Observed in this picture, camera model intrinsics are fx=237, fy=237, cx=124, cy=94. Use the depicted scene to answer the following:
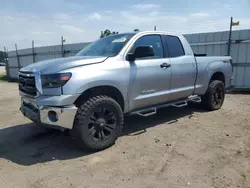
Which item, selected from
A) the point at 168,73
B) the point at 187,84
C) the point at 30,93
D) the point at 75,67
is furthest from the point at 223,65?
the point at 30,93

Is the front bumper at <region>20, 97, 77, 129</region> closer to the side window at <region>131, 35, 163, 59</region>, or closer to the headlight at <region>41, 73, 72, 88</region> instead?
the headlight at <region>41, 73, 72, 88</region>

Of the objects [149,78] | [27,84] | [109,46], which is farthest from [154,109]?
[27,84]

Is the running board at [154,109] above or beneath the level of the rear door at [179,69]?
beneath

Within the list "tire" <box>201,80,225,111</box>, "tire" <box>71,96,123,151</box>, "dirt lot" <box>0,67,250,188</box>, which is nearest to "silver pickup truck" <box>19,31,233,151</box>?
"tire" <box>71,96,123,151</box>

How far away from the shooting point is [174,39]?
5344 millimetres

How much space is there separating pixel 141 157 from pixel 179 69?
7.51 feet

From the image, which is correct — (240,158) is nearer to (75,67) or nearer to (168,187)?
(168,187)

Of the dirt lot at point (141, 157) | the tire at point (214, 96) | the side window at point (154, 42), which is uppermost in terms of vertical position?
the side window at point (154, 42)

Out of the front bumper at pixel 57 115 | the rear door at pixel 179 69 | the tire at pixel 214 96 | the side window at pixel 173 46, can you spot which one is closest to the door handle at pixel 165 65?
the rear door at pixel 179 69

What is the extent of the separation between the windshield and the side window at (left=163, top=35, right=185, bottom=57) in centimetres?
91

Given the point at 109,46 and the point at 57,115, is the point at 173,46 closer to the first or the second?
the point at 109,46

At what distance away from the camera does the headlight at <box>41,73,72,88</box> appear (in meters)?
3.43

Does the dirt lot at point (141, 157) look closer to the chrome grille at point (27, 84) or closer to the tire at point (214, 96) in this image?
the tire at point (214, 96)

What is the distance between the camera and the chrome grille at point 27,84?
364cm
